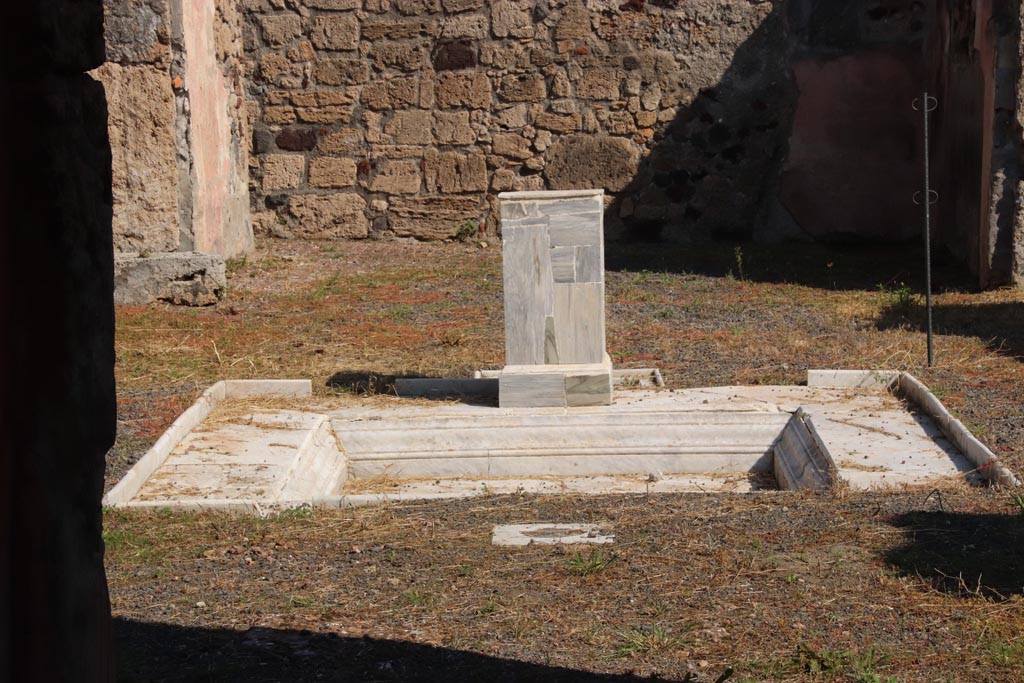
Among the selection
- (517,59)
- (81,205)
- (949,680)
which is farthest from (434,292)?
(81,205)

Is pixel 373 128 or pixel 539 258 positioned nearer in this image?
pixel 539 258

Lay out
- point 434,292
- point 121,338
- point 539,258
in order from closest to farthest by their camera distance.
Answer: point 539,258 < point 121,338 < point 434,292

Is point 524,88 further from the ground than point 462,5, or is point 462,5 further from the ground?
point 462,5

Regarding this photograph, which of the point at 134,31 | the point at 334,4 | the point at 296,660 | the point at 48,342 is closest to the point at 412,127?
the point at 334,4

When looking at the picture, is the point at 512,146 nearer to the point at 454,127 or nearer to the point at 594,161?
the point at 454,127

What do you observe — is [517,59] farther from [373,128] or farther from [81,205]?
[81,205]

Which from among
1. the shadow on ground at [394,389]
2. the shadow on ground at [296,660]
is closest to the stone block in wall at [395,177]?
the shadow on ground at [394,389]

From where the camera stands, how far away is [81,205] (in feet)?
6.81

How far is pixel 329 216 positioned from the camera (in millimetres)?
12234

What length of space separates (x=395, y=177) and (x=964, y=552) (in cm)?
887

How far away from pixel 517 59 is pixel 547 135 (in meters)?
0.78

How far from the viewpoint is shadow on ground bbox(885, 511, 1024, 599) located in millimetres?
3676

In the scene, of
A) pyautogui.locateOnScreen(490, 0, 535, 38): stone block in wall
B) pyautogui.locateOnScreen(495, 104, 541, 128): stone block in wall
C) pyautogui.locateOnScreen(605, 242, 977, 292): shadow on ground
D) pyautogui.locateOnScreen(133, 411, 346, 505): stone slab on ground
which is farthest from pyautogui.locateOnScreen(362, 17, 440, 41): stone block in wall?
pyautogui.locateOnScreen(133, 411, 346, 505): stone slab on ground

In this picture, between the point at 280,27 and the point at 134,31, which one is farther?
the point at 280,27
